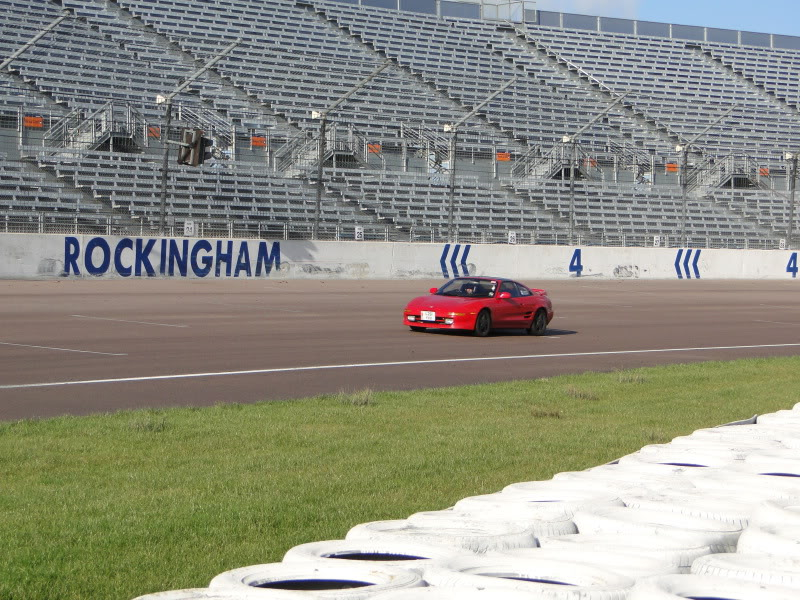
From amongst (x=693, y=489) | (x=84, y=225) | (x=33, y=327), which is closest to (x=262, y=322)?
(x=33, y=327)

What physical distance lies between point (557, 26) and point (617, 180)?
709 inches

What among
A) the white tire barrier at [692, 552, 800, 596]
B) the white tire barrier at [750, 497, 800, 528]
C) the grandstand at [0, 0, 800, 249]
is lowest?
the white tire barrier at [750, 497, 800, 528]

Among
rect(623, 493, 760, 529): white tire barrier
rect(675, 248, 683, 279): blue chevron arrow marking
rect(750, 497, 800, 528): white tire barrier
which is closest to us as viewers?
rect(750, 497, 800, 528): white tire barrier

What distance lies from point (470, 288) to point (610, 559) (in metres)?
19.4

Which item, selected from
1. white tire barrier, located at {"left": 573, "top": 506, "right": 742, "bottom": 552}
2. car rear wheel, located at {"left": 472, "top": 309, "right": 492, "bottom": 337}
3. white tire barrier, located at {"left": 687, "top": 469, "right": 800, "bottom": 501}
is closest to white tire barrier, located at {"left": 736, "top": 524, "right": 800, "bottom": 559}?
Result: white tire barrier, located at {"left": 573, "top": 506, "right": 742, "bottom": 552}

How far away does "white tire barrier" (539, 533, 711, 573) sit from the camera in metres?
3.45

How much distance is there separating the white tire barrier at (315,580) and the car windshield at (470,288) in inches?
744

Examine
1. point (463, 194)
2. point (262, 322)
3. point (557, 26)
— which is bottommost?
point (262, 322)

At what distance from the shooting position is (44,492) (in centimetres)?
684

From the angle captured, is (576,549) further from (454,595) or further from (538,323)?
(538,323)

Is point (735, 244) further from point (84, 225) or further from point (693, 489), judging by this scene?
point (693, 489)

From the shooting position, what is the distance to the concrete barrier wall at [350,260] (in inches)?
1287

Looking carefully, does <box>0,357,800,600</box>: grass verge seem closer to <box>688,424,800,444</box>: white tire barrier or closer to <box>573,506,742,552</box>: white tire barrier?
<box>688,424,800,444</box>: white tire barrier

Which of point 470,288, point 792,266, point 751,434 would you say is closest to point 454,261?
point 470,288
